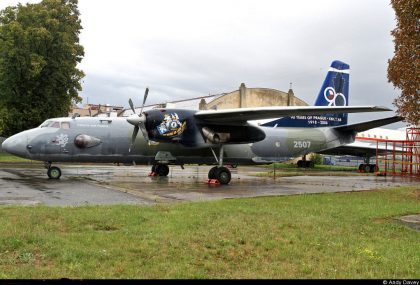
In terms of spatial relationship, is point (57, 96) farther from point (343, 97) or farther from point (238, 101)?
point (343, 97)

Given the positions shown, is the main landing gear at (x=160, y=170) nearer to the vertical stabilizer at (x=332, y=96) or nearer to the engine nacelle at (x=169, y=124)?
the engine nacelle at (x=169, y=124)

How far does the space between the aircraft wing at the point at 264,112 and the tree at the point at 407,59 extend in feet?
7.02

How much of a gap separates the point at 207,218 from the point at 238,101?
3882 cm

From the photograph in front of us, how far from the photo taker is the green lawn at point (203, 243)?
4.82 metres

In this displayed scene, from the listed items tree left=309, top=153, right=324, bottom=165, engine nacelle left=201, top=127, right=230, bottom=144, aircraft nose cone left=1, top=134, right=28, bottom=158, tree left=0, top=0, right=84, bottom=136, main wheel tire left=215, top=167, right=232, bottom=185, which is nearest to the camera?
aircraft nose cone left=1, top=134, right=28, bottom=158

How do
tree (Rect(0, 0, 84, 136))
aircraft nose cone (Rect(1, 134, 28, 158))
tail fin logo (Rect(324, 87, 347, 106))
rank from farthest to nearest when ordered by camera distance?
1. tree (Rect(0, 0, 84, 136))
2. tail fin logo (Rect(324, 87, 347, 106))
3. aircraft nose cone (Rect(1, 134, 28, 158))

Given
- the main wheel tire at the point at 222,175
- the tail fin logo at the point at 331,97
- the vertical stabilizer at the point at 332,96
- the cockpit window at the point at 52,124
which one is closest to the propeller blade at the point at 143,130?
the main wheel tire at the point at 222,175

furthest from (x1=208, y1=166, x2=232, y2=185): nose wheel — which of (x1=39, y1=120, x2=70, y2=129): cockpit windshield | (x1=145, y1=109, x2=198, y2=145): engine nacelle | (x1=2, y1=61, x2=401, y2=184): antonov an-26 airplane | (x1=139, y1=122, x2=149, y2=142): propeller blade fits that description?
(x1=39, y1=120, x2=70, y2=129): cockpit windshield

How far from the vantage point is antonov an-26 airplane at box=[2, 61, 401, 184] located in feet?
56.4

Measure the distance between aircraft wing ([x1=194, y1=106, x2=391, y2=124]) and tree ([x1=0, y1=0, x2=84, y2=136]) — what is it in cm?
2231

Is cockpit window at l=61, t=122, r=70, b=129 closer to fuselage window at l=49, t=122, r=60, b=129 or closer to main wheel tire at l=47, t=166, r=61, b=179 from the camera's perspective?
fuselage window at l=49, t=122, r=60, b=129

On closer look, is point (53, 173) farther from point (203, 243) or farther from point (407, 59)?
point (407, 59)

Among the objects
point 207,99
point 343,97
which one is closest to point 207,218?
point 343,97

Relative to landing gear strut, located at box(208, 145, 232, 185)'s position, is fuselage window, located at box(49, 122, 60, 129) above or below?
above
